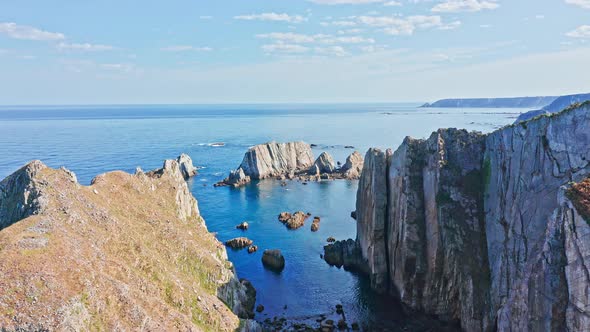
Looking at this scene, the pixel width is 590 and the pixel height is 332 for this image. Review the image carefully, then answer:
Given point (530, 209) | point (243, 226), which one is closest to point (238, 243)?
point (243, 226)

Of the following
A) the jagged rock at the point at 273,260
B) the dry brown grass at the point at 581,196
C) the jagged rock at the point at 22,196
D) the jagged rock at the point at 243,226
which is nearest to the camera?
the dry brown grass at the point at 581,196

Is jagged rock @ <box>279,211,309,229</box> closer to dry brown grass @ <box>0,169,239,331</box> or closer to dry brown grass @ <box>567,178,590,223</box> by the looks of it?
dry brown grass @ <box>0,169,239,331</box>

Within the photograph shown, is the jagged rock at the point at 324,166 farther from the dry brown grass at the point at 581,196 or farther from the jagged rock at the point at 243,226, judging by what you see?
the dry brown grass at the point at 581,196

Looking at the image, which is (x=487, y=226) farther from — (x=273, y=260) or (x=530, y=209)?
(x=273, y=260)

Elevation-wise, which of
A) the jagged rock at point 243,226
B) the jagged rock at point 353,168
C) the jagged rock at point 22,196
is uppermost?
the jagged rock at point 22,196

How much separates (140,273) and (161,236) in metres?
10.2

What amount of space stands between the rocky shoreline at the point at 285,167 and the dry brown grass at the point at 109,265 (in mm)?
82101

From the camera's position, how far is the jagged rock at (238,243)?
82762mm

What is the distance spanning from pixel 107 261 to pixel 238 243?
140 feet

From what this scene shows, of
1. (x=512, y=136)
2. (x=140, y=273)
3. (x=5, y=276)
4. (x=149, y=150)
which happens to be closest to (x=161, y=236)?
(x=140, y=273)

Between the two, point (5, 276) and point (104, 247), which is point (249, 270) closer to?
point (104, 247)

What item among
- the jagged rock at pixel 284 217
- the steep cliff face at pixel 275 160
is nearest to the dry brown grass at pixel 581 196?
the jagged rock at pixel 284 217

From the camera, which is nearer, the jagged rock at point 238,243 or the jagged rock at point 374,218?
the jagged rock at point 374,218

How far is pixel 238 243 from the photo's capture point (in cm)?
8294
